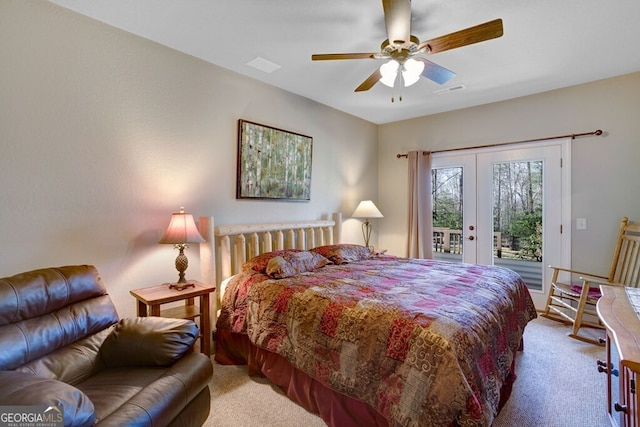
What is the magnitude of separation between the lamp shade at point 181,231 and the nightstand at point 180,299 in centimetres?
39

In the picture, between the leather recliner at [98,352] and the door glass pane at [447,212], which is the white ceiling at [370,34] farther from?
the leather recliner at [98,352]

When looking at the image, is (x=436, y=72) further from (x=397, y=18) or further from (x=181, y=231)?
(x=181, y=231)

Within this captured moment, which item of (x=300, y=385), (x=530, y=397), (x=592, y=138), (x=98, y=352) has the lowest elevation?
(x=530, y=397)

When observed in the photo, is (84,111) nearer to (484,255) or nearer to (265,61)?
(265,61)

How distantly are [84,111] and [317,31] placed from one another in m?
1.81

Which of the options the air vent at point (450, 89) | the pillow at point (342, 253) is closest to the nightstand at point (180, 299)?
the pillow at point (342, 253)

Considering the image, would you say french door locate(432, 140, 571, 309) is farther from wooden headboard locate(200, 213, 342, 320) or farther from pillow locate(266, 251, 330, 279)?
pillow locate(266, 251, 330, 279)

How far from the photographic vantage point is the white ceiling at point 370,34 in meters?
2.11

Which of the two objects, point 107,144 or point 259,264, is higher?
point 107,144

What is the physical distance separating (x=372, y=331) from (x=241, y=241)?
1762 millimetres

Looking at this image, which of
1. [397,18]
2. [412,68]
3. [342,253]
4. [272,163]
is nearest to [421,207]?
→ [342,253]

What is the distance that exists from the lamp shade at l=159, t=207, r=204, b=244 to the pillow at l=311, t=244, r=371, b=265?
1337mm

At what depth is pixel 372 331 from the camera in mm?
1668

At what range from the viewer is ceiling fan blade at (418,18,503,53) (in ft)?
5.68
